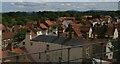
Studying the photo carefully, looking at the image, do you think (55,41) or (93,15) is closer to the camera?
(55,41)

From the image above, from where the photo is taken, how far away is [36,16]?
39031mm

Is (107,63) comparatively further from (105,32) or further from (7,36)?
(7,36)

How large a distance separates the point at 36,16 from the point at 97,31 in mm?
23143

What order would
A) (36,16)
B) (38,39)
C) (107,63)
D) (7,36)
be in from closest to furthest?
(107,63)
(38,39)
(7,36)
(36,16)

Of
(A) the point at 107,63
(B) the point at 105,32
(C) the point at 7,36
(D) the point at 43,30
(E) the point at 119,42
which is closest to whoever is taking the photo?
(E) the point at 119,42

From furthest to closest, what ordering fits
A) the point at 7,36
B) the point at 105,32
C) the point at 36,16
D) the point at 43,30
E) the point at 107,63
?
1. the point at 36,16
2. the point at 43,30
3. the point at 7,36
4. the point at 105,32
5. the point at 107,63

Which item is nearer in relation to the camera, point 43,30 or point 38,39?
point 38,39

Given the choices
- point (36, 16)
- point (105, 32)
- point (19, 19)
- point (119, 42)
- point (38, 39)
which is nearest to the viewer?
point (119, 42)

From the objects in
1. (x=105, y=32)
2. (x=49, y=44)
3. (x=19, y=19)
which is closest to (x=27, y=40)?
(x=49, y=44)

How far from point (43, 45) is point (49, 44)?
1.87ft

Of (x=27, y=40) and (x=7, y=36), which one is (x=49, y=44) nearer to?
(x=27, y=40)

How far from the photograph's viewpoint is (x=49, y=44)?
10.5 m

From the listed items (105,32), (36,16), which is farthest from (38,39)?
(36,16)

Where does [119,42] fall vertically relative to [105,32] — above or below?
above
